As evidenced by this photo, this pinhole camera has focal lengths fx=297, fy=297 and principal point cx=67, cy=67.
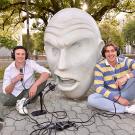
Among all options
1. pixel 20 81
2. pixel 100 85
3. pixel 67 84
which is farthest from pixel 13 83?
pixel 100 85

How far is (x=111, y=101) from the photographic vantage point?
4977 millimetres

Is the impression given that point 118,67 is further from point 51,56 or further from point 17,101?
point 17,101

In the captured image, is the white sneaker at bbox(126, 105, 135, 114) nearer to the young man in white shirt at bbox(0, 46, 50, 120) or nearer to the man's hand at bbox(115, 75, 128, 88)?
the man's hand at bbox(115, 75, 128, 88)

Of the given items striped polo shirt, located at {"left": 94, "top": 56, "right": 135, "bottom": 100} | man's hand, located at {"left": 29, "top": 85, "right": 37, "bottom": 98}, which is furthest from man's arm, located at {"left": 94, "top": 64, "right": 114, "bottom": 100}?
man's hand, located at {"left": 29, "top": 85, "right": 37, "bottom": 98}

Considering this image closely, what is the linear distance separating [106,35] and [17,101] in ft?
96.1

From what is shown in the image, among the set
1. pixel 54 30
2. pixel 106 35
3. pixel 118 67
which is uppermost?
pixel 54 30

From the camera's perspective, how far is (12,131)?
4387mm

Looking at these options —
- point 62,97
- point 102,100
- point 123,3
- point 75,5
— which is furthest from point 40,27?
point 102,100

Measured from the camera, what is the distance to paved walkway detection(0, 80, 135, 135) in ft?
13.9

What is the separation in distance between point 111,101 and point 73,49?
4.22 ft

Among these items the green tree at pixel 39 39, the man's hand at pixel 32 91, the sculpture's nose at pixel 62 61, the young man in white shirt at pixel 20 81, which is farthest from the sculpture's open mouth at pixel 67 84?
the green tree at pixel 39 39

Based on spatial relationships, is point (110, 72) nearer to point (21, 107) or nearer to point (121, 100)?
point (121, 100)

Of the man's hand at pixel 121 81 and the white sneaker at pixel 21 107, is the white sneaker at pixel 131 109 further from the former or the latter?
the white sneaker at pixel 21 107

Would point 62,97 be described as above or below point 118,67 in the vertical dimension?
below
